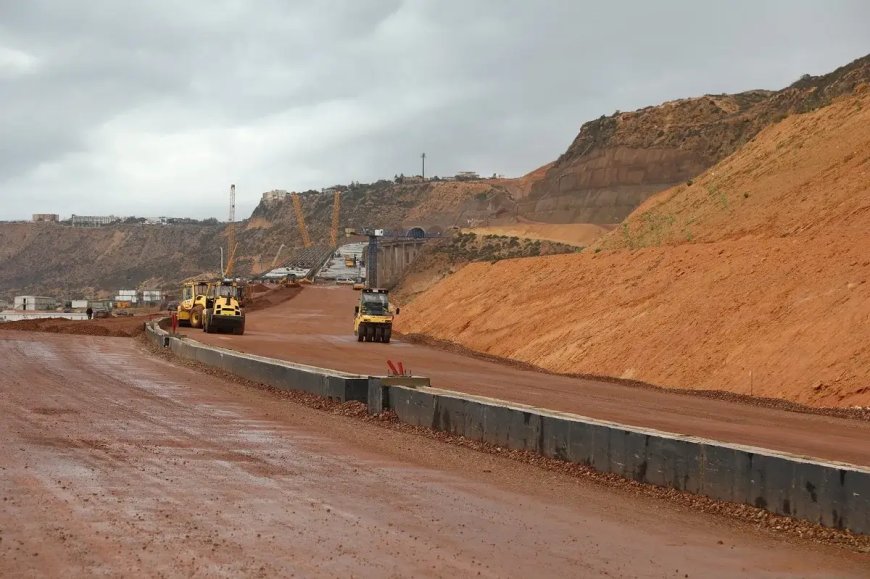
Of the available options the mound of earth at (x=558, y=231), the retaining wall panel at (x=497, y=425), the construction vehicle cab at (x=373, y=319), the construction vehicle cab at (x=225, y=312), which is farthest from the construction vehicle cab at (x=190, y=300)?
the mound of earth at (x=558, y=231)

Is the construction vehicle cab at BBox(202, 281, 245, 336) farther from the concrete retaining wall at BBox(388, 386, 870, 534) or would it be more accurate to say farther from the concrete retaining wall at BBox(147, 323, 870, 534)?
the concrete retaining wall at BBox(388, 386, 870, 534)

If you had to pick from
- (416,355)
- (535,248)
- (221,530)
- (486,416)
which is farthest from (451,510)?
(535,248)

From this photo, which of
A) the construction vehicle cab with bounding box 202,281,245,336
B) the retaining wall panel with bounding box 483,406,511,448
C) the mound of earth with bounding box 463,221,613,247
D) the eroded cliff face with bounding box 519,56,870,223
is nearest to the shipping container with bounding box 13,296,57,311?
the mound of earth with bounding box 463,221,613,247

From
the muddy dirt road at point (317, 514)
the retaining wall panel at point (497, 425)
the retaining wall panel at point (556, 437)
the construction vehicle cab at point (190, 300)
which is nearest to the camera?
the muddy dirt road at point (317, 514)

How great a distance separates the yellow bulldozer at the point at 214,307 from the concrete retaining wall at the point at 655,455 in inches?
1262

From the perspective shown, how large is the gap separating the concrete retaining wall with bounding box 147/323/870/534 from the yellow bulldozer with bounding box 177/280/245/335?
105ft

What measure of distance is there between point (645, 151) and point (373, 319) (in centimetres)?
7378

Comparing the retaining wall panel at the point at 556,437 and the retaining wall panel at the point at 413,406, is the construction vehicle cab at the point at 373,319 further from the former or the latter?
the retaining wall panel at the point at 556,437

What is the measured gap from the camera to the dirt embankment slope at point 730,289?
27578mm

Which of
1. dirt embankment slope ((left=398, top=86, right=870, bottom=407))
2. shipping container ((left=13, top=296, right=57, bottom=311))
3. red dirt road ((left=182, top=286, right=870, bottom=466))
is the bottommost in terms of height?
shipping container ((left=13, top=296, right=57, bottom=311))

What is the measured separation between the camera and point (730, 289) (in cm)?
3425

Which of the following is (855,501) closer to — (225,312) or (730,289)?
(730,289)

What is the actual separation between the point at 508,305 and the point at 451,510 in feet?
135

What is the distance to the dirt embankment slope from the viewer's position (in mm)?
27578
